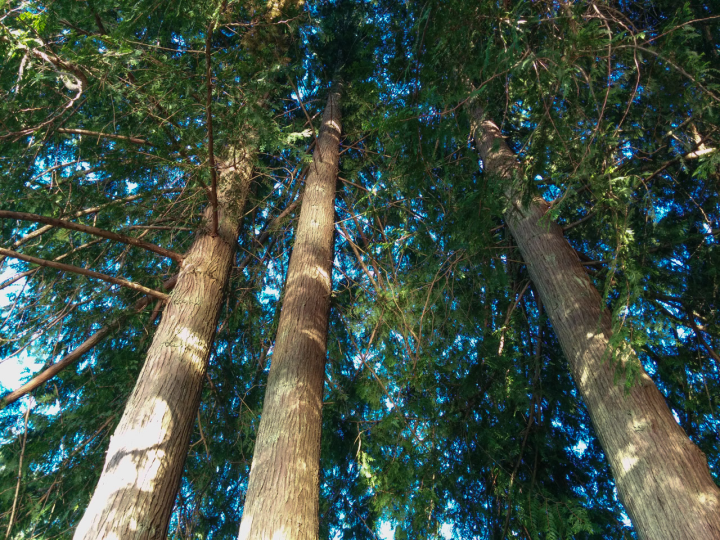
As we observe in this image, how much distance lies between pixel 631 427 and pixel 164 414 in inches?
118

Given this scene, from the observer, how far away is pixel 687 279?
12.8 feet

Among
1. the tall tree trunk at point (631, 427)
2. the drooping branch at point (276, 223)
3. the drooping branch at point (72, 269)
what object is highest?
the drooping branch at point (276, 223)

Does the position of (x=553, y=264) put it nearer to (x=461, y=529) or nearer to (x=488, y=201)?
(x=488, y=201)

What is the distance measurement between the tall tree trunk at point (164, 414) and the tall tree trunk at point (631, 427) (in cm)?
262

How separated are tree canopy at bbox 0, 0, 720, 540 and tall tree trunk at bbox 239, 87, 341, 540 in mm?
517

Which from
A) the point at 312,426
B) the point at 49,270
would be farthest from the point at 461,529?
the point at 49,270

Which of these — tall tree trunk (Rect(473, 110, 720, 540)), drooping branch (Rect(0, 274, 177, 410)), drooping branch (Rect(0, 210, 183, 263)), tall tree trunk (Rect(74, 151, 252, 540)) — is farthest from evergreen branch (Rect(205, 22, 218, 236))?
tall tree trunk (Rect(473, 110, 720, 540))

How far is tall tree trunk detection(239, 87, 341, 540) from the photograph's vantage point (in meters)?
2.49

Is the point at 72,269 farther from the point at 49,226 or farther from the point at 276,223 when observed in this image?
the point at 276,223

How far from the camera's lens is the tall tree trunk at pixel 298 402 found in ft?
8.18

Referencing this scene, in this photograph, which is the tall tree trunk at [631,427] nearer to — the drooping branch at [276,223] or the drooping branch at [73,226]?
the drooping branch at [276,223]

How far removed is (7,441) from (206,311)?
2.69 m

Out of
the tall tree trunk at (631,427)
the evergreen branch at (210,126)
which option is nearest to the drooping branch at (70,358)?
the evergreen branch at (210,126)

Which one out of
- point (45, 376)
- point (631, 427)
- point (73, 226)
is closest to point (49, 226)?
point (73, 226)
